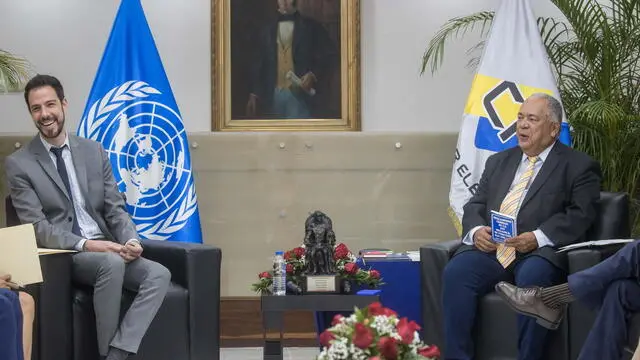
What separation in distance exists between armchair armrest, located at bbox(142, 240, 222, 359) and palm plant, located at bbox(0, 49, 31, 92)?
1781 millimetres

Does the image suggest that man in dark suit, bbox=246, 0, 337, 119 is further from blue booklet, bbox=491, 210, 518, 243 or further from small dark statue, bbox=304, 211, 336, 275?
blue booklet, bbox=491, 210, 518, 243

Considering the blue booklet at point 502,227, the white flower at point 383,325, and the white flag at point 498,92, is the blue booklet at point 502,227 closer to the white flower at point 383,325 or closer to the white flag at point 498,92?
the white flag at point 498,92

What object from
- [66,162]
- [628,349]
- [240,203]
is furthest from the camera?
[240,203]

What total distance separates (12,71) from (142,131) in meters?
0.85

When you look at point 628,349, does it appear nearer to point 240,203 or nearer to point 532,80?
point 532,80

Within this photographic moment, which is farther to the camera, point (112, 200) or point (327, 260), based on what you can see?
point (112, 200)

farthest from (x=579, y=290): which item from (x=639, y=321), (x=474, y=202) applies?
(x=474, y=202)

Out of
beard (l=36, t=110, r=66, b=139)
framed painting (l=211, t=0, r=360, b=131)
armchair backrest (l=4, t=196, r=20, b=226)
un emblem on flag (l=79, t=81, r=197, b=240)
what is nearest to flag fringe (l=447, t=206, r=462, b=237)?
framed painting (l=211, t=0, r=360, b=131)

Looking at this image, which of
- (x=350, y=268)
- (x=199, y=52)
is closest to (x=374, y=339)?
(x=350, y=268)

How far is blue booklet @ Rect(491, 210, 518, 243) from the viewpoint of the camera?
4965 mm

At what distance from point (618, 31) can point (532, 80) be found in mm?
570

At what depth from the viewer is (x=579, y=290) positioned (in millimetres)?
4371

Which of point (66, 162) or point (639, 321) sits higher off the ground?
point (66, 162)

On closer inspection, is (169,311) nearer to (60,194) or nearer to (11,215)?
(60,194)
